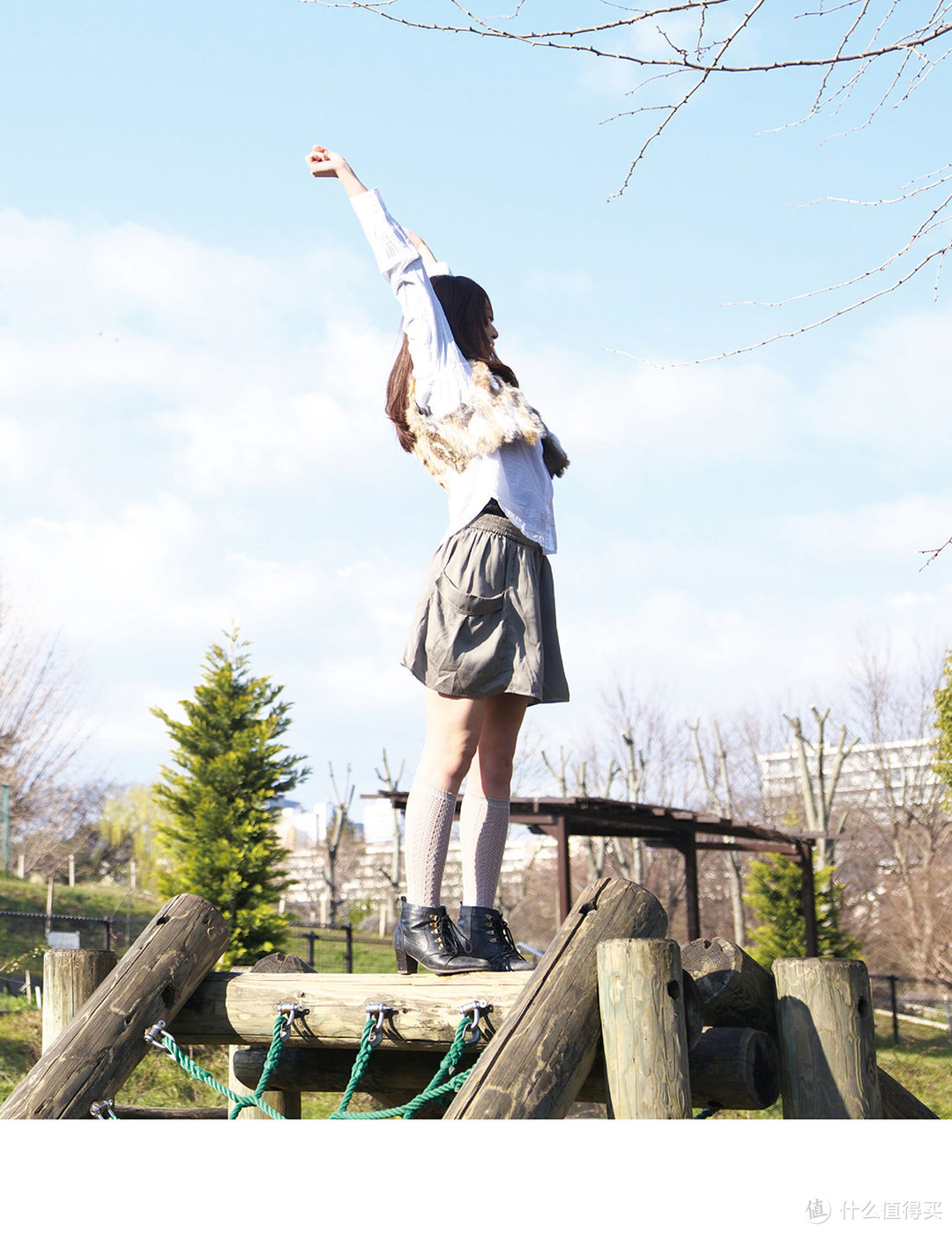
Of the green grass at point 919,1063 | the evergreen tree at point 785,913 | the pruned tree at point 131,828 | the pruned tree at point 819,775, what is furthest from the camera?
the pruned tree at point 131,828

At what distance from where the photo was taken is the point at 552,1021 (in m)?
1.91

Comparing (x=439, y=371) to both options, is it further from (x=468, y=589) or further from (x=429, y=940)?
(x=429, y=940)

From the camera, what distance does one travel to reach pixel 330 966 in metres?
17.6

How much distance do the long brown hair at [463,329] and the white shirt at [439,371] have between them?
12cm

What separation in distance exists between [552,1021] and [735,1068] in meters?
0.54

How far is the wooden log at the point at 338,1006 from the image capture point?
7.28 feet

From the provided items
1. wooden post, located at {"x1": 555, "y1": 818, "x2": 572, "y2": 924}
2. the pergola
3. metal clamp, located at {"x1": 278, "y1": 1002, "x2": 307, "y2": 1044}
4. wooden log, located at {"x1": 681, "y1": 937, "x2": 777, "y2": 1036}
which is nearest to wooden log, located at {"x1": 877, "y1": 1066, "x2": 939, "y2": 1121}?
wooden log, located at {"x1": 681, "y1": 937, "x2": 777, "y2": 1036}

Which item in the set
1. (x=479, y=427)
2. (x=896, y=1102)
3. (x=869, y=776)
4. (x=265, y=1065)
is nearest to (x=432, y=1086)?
(x=265, y=1065)

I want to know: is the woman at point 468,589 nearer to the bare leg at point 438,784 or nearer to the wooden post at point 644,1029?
the bare leg at point 438,784

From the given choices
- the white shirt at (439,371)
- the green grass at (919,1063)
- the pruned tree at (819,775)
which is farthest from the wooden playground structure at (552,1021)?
the pruned tree at (819,775)

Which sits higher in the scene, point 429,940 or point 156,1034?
point 429,940
